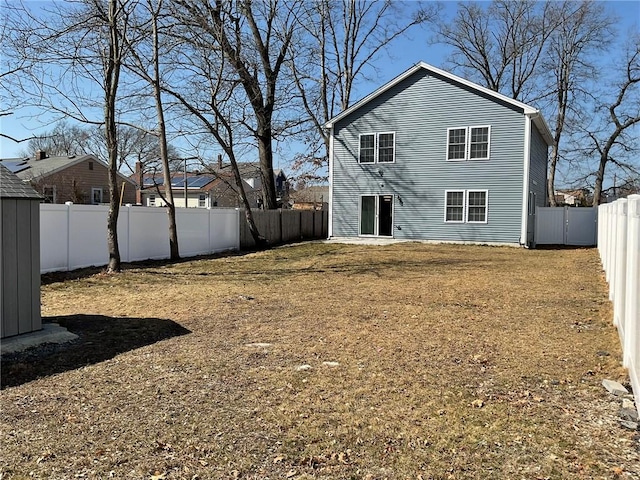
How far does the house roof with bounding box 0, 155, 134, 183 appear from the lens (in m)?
29.8

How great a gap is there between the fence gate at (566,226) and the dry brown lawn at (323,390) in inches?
570

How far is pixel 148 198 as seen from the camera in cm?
4391

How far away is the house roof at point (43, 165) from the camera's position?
29812 mm

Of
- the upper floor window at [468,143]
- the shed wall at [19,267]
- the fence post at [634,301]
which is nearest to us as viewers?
the fence post at [634,301]

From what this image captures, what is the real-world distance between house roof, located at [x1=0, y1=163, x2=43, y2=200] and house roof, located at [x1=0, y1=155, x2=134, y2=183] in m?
26.7

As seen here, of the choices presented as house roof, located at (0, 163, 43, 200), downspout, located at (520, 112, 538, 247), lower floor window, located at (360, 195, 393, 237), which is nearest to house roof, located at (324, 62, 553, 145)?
downspout, located at (520, 112, 538, 247)

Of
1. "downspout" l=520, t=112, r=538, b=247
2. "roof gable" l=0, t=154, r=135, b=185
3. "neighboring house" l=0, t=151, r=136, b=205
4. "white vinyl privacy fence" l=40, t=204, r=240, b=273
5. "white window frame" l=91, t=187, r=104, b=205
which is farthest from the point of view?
"white window frame" l=91, t=187, r=104, b=205

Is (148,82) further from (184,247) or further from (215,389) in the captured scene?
(215,389)

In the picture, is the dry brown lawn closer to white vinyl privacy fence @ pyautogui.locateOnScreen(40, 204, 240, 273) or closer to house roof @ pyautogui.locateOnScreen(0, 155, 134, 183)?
white vinyl privacy fence @ pyautogui.locateOnScreen(40, 204, 240, 273)

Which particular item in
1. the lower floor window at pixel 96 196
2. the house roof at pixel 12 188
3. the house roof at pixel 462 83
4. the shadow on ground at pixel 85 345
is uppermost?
the house roof at pixel 462 83

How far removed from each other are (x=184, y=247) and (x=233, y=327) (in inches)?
377

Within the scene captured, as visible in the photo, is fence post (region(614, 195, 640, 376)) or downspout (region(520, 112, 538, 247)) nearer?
fence post (region(614, 195, 640, 376))

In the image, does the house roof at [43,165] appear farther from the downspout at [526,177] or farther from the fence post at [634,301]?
the fence post at [634,301]

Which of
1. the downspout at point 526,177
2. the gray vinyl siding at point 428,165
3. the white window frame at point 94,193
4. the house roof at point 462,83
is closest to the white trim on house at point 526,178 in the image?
the downspout at point 526,177
